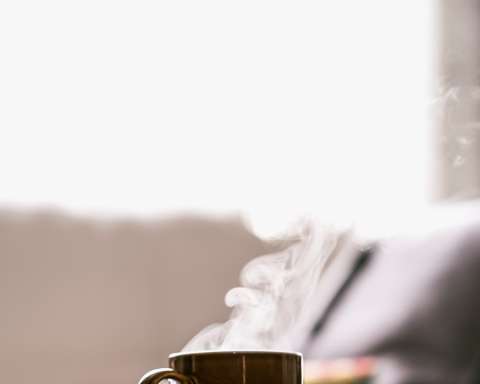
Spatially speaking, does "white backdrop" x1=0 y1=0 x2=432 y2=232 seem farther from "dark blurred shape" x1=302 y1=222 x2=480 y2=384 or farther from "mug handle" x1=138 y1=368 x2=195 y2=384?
"mug handle" x1=138 y1=368 x2=195 y2=384

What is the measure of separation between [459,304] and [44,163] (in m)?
A: 1.63

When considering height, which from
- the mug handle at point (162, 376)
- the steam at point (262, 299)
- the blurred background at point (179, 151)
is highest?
the blurred background at point (179, 151)

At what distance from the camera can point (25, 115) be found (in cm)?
275

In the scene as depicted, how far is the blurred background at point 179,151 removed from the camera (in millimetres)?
2740

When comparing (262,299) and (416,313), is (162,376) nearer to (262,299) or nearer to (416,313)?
(262,299)

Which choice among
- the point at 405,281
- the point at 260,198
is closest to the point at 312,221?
the point at 260,198

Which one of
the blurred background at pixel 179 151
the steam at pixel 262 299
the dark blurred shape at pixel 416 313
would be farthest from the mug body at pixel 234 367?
the blurred background at pixel 179 151

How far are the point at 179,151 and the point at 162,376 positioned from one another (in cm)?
231

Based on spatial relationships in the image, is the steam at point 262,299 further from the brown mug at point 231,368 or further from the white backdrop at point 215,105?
the white backdrop at point 215,105

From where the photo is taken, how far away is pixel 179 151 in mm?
2951

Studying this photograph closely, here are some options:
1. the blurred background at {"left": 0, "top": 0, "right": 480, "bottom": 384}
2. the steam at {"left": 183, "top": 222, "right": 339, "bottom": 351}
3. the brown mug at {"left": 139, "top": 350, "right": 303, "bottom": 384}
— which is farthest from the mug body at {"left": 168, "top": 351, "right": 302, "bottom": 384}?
the blurred background at {"left": 0, "top": 0, "right": 480, "bottom": 384}

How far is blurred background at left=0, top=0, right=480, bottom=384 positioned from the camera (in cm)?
274

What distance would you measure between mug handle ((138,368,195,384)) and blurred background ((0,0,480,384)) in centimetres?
206

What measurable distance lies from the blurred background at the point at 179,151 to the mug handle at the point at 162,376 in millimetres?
2059
